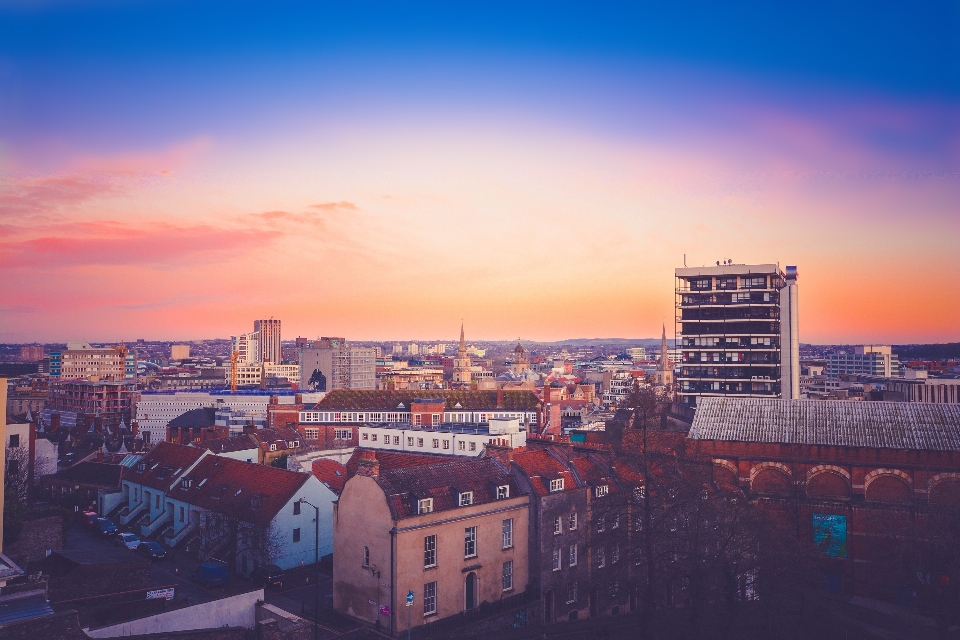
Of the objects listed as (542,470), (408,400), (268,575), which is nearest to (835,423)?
(542,470)

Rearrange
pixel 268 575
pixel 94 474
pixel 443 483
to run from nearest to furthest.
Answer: pixel 443 483 < pixel 268 575 < pixel 94 474

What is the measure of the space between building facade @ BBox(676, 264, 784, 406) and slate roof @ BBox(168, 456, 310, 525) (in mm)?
57647

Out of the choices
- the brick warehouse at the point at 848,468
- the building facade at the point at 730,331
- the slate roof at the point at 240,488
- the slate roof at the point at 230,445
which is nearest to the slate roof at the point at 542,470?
the brick warehouse at the point at 848,468

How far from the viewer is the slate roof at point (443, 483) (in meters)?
42.3

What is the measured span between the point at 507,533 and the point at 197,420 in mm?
104079

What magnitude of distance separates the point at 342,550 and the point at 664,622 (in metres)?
20.1

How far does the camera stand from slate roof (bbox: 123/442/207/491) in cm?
6981

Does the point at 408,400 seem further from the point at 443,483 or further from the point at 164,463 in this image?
the point at 443,483

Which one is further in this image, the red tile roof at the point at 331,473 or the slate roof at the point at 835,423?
the red tile roof at the point at 331,473

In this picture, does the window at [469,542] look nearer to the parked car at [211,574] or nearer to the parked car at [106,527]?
the parked car at [211,574]

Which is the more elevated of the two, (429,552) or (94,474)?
(429,552)

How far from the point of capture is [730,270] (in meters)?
96.4

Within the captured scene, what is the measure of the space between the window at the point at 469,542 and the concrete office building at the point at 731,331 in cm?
5855

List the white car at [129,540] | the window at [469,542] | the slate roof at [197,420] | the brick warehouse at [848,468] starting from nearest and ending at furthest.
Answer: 1. the window at [469,542]
2. the brick warehouse at [848,468]
3. the white car at [129,540]
4. the slate roof at [197,420]
